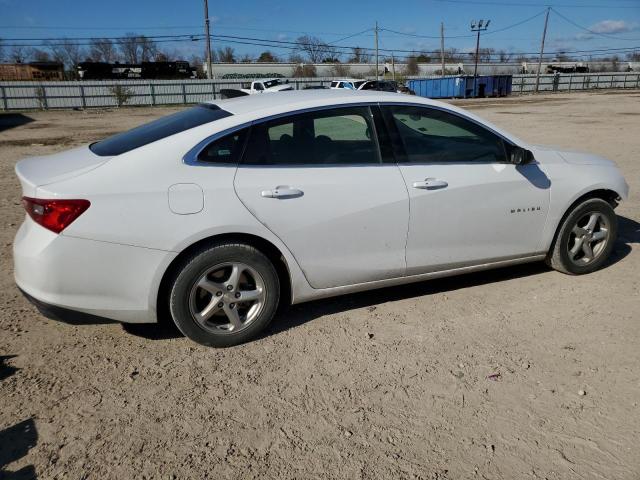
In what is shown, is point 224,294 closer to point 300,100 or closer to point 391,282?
point 391,282

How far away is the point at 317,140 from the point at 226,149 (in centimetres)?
66

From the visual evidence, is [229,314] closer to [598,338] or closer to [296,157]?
[296,157]

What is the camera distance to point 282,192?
3.28 metres

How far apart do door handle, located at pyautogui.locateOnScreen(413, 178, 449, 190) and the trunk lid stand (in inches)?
81.3

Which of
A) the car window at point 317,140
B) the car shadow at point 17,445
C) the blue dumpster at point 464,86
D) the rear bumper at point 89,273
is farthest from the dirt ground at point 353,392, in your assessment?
the blue dumpster at point 464,86

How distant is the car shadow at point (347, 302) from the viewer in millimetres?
3125

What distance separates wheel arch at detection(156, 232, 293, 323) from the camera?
10.3ft

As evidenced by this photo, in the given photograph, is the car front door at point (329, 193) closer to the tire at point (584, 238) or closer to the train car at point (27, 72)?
the tire at point (584, 238)

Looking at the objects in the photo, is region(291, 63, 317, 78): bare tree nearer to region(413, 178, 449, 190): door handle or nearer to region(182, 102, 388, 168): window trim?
region(182, 102, 388, 168): window trim

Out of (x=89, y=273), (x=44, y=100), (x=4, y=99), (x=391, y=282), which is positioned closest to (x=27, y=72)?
(x=4, y=99)

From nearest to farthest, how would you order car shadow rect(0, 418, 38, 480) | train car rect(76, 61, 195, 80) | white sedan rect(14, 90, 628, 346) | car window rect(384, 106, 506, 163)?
1. car shadow rect(0, 418, 38, 480)
2. white sedan rect(14, 90, 628, 346)
3. car window rect(384, 106, 506, 163)
4. train car rect(76, 61, 195, 80)

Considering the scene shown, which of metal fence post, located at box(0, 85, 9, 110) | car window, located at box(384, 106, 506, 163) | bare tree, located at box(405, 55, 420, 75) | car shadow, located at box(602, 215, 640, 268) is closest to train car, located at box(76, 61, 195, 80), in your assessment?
metal fence post, located at box(0, 85, 9, 110)

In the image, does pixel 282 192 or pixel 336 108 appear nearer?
pixel 282 192

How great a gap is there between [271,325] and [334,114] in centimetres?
158
